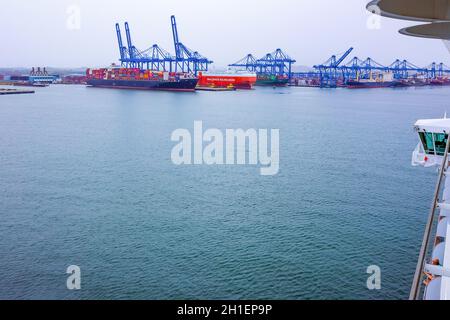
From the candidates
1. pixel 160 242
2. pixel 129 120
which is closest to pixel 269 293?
pixel 160 242

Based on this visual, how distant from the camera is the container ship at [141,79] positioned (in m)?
37.7

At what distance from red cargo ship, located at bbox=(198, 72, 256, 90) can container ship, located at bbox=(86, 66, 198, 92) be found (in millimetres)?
2961

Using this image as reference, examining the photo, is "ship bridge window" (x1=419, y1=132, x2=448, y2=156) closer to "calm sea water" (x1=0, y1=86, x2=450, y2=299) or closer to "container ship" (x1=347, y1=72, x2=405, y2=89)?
"calm sea water" (x1=0, y1=86, x2=450, y2=299)

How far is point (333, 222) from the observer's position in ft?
23.5

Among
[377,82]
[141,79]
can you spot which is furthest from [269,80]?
[141,79]

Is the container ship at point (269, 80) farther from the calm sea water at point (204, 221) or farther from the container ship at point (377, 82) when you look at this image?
the calm sea water at point (204, 221)

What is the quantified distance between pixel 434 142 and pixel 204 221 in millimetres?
3652

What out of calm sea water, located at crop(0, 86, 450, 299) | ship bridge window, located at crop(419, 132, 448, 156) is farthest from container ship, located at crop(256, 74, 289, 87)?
ship bridge window, located at crop(419, 132, 448, 156)

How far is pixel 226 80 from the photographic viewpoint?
148 feet

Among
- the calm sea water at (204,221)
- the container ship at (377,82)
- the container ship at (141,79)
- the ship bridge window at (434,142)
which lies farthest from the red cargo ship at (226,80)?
the ship bridge window at (434,142)

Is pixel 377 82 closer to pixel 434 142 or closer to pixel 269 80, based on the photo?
pixel 269 80

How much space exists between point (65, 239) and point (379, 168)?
7696 millimetres

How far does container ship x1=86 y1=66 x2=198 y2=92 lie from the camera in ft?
124
